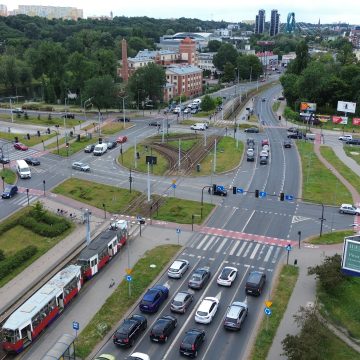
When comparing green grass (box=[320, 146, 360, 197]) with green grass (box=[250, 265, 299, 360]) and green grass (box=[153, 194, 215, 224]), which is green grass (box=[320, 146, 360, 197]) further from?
green grass (box=[250, 265, 299, 360])

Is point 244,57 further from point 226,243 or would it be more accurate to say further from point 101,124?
point 226,243

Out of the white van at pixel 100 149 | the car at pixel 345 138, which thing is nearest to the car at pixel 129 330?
the white van at pixel 100 149

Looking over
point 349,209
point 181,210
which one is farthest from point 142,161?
point 349,209

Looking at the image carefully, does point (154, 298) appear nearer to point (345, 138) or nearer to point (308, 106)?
point (345, 138)

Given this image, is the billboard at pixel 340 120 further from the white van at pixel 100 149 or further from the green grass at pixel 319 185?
the white van at pixel 100 149

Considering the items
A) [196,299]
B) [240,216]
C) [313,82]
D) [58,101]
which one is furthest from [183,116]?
[196,299]

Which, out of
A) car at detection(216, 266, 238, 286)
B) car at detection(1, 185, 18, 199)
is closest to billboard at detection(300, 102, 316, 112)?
car at detection(1, 185, 18, 199)
